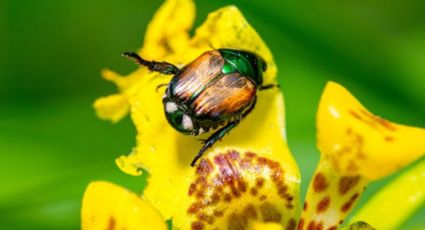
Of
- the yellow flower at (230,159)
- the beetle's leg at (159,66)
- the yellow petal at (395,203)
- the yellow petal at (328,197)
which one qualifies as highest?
the beetle's leg at (159,66)

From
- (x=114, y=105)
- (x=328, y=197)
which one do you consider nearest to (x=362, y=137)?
(x=328, y=197)

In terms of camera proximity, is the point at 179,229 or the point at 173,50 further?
the point at 173,50

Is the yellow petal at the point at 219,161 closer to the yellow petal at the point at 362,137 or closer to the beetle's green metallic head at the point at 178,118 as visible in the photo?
the beetle's green metallic head at the point at 178,118

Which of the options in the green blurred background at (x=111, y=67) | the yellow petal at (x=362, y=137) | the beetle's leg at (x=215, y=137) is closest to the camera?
the yellow petal at (x=362, y=137)

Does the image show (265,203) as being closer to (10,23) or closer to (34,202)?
(34,202)

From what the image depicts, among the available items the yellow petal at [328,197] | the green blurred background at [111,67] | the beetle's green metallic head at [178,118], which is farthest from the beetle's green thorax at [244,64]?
the green blurred background at [111,67]

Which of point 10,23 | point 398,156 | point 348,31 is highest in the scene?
point 10,23

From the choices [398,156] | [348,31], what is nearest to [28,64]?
[348,31]
